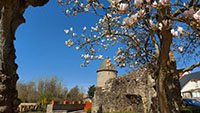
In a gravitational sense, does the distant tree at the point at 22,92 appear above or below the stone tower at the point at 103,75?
below

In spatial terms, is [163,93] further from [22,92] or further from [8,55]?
[22,92]

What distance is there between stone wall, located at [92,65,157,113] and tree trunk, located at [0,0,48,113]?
7035 mm

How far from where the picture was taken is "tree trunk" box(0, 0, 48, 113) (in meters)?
3.00

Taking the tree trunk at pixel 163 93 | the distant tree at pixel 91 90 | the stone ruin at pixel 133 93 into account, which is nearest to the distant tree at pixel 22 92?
the distant tree at pixel 91 90

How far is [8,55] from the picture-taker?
3312 millimetres

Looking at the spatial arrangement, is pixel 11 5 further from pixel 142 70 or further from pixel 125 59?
pixel 142 70

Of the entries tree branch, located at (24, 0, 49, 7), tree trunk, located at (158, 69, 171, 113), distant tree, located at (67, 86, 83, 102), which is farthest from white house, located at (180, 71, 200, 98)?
tree branch, located at (24, 0, 49, 7)

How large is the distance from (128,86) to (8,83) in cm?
1098

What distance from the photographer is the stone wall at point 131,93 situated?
382 inches

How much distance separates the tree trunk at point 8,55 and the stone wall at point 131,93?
7035 mm

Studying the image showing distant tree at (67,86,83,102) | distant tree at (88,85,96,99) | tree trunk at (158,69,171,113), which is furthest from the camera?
distant tree at (88,85,96,99)

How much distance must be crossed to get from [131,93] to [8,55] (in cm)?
1072

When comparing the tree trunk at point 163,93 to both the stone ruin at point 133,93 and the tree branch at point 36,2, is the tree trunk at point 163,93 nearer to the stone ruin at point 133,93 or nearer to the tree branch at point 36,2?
the tree branch at point 36,2

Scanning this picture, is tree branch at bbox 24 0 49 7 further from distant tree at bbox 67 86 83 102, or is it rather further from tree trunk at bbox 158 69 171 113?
distant tree at bbox 67 86 83 102
